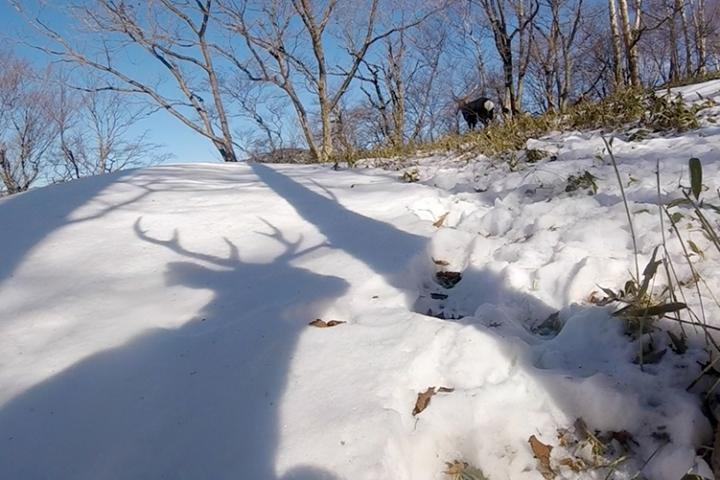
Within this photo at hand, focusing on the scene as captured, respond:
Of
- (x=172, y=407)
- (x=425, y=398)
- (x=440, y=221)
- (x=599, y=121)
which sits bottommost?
(x=425, y=398)

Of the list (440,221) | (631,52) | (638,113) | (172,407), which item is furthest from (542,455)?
(631,52)

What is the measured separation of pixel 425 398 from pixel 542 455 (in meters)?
0.28

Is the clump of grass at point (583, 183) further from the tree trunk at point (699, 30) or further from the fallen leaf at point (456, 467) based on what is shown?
the tree trunk at point (699, 30)

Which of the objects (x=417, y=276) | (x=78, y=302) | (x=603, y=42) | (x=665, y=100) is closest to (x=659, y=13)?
(x=603, y=42)

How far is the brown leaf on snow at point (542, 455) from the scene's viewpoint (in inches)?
34.3

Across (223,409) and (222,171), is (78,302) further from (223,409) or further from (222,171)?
(222,171)

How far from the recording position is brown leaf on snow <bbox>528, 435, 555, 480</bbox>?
34.3 inches

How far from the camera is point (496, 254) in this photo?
70.0 inches

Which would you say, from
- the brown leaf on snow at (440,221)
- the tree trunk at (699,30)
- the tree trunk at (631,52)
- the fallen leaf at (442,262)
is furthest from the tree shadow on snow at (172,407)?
the tree trunk at (699,30)

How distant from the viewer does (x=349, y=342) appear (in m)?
1.22

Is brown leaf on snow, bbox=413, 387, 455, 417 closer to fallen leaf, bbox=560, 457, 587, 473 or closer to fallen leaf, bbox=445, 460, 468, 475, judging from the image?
fallen leaf, bbox=445, 460, 468, 475

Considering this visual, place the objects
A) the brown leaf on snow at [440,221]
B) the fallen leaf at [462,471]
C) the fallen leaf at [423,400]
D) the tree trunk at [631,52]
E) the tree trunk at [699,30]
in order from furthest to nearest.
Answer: the tree trunk at [699,30] < the tree trunk at [631,52] < the brown leaf on snow at [440,221] < the fallen leaf at [423,400] < the fallen leaf at [462,471]

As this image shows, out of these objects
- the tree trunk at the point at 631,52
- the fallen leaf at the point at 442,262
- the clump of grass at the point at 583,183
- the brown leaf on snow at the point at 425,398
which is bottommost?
Result: the brown leaf on snow at the point at 425,398

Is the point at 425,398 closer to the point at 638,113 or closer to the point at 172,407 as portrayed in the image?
the point at 172,407
